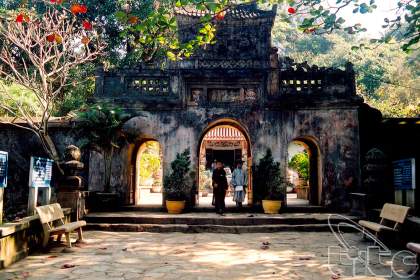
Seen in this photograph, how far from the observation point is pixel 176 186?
10688 millimetres

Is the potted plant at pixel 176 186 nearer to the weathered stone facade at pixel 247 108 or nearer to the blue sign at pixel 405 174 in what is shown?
the weathered stone facade at pixel 247 108

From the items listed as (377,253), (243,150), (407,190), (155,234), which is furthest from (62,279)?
(243,150)

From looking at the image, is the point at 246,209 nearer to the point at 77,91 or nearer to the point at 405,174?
the point at 405,174

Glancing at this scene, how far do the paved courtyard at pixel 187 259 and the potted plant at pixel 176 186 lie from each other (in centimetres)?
227

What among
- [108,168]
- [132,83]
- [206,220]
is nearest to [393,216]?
[206,220]

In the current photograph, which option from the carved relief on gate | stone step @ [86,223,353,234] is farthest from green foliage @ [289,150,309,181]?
stone step @ [86,223,353,234]

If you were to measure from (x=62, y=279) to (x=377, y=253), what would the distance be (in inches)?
213

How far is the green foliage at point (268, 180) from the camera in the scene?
1071 centimetres

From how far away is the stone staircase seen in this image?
898 cm

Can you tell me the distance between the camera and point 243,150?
75.9 feet

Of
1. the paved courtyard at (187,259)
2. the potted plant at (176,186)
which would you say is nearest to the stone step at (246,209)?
the potted plant at (176,186)

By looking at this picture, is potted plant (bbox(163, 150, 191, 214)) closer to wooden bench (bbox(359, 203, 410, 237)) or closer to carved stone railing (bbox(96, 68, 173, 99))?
carved stone railing (bbox(96, 68, 173, 99))

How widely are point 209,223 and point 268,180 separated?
8.72ft

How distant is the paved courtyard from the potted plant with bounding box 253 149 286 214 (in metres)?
2.27
